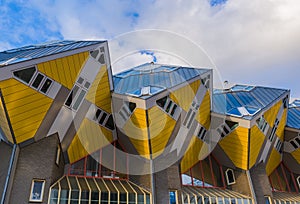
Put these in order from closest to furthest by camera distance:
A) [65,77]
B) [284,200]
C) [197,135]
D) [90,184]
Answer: [65,77], [90,184], [197,135], [284,200]

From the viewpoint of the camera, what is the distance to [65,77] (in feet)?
42.4

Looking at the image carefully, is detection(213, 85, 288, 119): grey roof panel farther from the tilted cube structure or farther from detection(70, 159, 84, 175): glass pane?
detection(70, 159, 84, 175): glass pane

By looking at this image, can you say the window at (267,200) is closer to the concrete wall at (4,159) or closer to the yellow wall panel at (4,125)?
the concrete wall at (4,159)

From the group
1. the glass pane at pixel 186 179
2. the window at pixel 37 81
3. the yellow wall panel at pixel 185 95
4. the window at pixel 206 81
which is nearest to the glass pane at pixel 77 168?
the window at pixel 37 81

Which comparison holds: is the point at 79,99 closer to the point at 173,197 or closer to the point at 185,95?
the point at 185,95

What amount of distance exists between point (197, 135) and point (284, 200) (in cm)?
932

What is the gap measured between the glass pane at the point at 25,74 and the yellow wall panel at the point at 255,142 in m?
14.5

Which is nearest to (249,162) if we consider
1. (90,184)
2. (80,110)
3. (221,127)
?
(221,127)

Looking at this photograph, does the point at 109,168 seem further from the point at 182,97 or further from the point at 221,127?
the point at 221,127

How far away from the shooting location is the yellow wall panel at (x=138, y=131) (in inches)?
567

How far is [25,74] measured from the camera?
36.7 feet

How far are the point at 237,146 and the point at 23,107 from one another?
14.7 meters

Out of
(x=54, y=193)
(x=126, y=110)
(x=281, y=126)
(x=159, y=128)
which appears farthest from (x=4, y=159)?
(x=281, y=126)

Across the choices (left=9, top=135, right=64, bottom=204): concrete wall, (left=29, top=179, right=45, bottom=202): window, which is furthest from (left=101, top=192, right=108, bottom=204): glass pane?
(left=29, top=179, right=45, bottom=202): window
